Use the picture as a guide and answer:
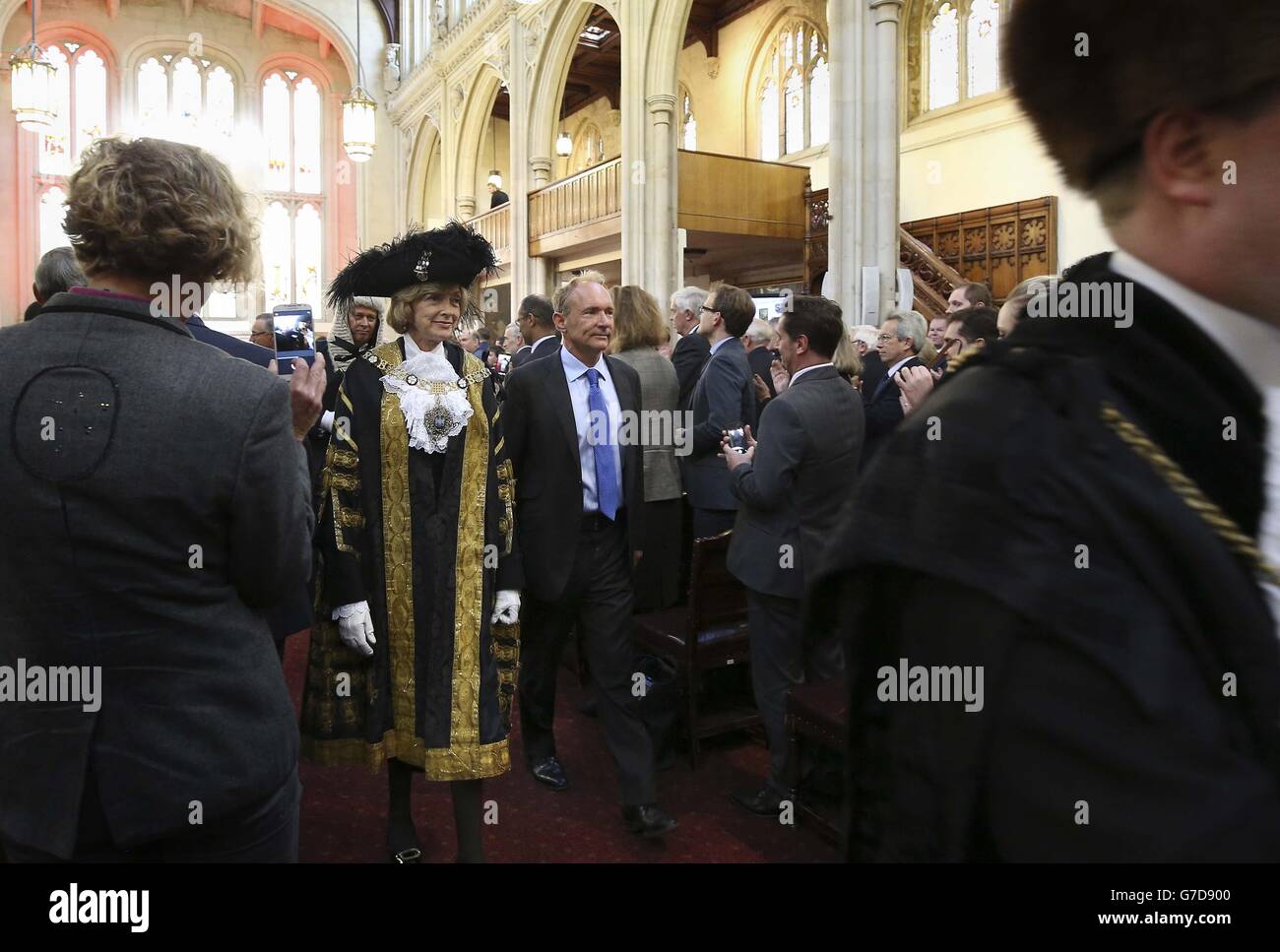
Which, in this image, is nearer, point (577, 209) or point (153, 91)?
point (577, 209)

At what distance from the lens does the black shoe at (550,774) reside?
3453mm

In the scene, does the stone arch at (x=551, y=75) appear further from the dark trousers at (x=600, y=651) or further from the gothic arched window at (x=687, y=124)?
the dark trousers at (x=600, y=651)

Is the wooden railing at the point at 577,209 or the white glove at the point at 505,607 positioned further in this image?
the wooden railing at the point at 577,209

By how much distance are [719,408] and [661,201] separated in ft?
26.1

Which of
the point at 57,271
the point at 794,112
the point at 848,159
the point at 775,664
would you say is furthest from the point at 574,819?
the point at 794,112

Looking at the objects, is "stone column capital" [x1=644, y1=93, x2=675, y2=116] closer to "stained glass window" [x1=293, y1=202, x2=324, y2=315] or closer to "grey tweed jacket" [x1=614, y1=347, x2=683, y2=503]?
"grey tweed jacket" [x1=614, y1=347, x2=683, y2=503]

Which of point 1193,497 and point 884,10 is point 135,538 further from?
point 884,10

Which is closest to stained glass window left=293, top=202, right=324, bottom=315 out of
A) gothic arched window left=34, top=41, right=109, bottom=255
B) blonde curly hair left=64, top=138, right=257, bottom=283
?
gothic arched window left=34, top=41, right=109, bottom=255

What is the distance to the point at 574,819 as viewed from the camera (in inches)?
127

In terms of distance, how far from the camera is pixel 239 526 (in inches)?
55.2

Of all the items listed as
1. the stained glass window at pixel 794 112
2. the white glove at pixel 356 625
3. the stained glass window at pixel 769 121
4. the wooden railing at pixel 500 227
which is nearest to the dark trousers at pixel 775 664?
the white glove at pixel 356 625

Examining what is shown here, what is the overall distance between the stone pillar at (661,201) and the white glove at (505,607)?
30.1 feet

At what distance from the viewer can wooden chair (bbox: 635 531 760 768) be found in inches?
142
